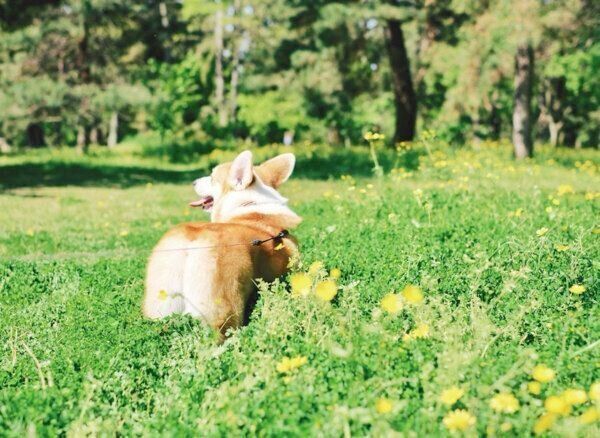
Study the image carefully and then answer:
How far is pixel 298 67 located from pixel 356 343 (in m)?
29.3

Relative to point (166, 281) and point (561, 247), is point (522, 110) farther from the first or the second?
point (166, 281)

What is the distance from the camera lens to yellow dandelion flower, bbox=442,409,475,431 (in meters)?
2.32

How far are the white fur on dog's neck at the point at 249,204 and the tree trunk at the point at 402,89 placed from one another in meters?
16.9

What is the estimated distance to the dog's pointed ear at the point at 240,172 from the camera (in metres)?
4.51

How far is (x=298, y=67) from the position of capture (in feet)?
103

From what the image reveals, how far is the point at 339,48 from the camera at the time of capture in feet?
81.3

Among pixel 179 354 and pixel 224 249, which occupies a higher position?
pixel 224 249

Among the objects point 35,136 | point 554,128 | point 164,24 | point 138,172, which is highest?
point 164,24

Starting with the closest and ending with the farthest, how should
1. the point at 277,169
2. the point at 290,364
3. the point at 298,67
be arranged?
the point at 290,364
the point at 277,169
the point at 298,67

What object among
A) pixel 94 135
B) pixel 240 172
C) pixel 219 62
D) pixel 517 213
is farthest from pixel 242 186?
pixel 94 135

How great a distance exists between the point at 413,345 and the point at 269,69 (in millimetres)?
31394

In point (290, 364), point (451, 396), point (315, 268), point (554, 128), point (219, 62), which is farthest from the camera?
point (554, 128)

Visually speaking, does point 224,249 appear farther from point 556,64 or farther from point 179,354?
point 556,64

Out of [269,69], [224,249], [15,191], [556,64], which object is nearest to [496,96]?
[556,64]
